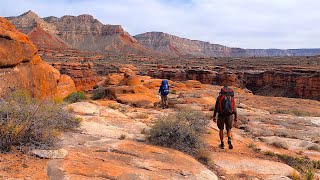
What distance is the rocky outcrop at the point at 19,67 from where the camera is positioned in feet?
27.1

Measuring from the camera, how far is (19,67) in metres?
9.16

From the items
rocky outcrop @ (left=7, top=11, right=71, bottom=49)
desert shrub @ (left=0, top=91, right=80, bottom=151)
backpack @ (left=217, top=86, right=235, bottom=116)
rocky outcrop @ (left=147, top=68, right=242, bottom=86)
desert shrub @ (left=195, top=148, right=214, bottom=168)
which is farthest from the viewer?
rocky outcrop @ (left=7, top=11, right=71, bottom=49)

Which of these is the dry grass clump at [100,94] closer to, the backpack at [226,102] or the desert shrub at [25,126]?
the backpack at [226,102]

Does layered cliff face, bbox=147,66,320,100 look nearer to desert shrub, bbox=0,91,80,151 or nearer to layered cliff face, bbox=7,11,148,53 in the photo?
desert shrub, bbox=0,91,80,151

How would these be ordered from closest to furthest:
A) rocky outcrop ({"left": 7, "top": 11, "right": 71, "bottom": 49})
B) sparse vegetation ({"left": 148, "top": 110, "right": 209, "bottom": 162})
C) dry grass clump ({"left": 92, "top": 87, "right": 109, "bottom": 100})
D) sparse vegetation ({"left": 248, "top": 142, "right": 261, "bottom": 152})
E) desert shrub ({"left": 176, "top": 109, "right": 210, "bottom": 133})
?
sparse vegetation ({"left": 148, "top": 110, "right": 209, "bottom": 162}) < desert shrub ({"left": 176, "top": 109, "right": 210, "bottom": 133}) < sparse vegetation ({"left": 248, "top": 142, "right": 261, "bottom": 152}) < dry grass clump ({"left": 92, "top": 87, "right": 109, "bottom": 100}) < rocky outcrop ({"left": 7, "top": 11, "right": 71, "bottom": 49})

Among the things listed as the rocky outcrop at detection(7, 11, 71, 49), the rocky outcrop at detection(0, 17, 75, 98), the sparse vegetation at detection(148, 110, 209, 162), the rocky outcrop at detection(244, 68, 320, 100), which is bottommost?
the rocky outcrop at detection(244, 68, 320, 100)

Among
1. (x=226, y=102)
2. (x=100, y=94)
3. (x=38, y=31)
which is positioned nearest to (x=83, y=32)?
(x=38, y=31)

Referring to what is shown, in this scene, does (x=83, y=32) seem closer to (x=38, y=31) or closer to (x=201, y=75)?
(x=38, y=31)

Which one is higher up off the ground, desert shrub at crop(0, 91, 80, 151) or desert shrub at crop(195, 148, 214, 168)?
desert shrub at crop(0, 91, 80, 151)

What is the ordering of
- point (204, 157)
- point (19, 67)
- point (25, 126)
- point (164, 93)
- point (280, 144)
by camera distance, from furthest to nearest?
point (164, 93) < point (19, 67) < point (280, 144) < point (204, 157) < point (25, 126)

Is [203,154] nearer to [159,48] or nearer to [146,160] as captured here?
[146,160]

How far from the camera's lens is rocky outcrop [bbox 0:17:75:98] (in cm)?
827

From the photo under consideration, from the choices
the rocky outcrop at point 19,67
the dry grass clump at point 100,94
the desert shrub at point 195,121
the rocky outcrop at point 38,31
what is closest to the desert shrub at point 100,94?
the dry grass clump at point 100,94

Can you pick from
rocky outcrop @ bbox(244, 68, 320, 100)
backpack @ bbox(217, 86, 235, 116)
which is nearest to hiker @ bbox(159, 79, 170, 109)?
backpack @ bbox(217, 86, 235, 116)
